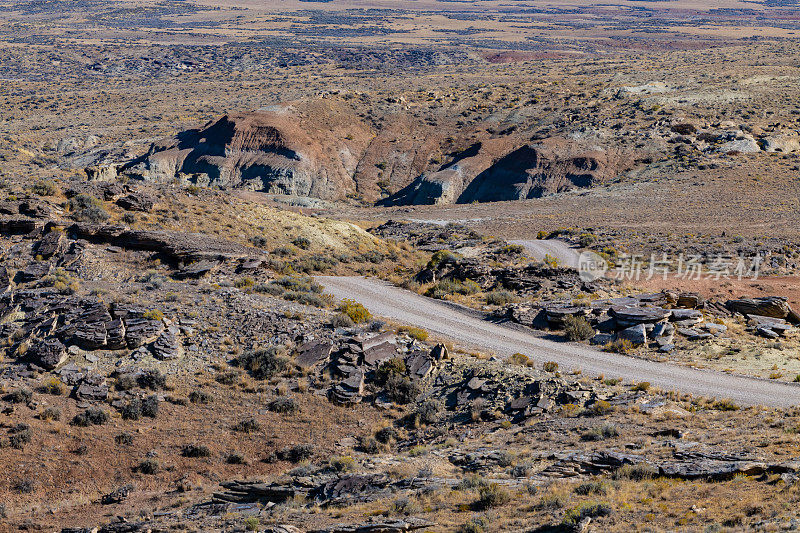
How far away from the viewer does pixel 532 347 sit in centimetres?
2316

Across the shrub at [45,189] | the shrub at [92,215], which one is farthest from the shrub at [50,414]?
the shrub at [45,189]

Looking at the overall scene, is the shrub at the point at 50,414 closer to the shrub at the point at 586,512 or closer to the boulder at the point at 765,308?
the shrub at the point at 586,512

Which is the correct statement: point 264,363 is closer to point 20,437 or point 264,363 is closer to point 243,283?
point 243,283

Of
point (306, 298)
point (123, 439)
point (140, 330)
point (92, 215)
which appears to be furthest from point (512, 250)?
point (123, 439)

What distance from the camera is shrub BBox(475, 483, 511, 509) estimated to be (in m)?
13.5

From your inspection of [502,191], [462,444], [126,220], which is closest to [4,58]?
[502,191]

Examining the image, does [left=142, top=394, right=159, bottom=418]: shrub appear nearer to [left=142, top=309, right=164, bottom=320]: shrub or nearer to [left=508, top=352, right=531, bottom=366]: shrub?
[left=142, top=309, right=164, bottom=320]: shrub

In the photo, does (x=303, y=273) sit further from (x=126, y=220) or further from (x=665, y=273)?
(x=665, y=273)

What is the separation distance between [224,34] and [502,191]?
506 ft

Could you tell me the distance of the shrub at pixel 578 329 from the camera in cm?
2375

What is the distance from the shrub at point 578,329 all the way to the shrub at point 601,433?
7148 mm

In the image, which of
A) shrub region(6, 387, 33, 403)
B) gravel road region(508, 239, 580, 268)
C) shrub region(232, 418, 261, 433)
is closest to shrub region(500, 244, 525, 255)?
gravel road region(508, 239, 580, 268)

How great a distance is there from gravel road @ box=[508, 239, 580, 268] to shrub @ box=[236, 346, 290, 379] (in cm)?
2172

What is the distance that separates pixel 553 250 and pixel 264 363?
2564 cm
